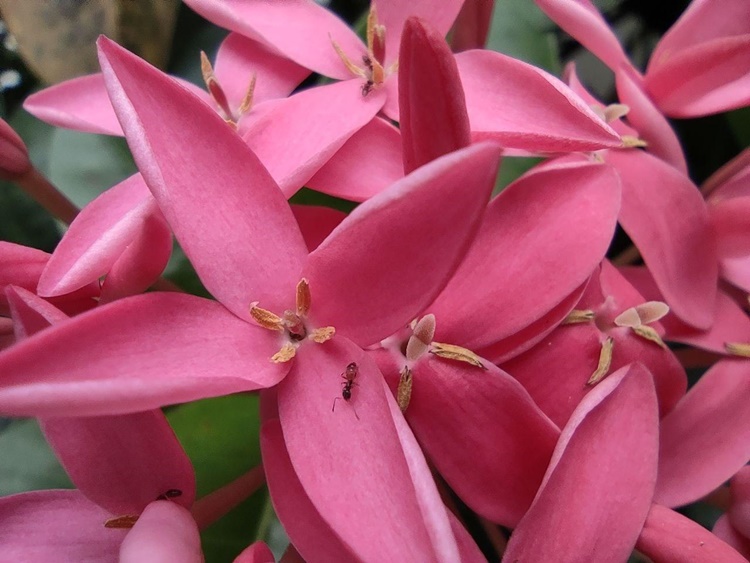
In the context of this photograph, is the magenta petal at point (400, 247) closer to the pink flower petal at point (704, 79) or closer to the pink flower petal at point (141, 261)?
the pink flower petal at point (141, 261)

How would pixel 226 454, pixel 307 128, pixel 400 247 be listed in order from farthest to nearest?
pixel 226 454
pixel 307 128
pixel 400 247

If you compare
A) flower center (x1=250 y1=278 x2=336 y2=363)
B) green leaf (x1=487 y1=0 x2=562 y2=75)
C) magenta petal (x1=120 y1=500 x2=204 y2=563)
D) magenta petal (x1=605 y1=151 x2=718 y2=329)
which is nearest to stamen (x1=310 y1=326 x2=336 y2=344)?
flower center (x1=250 y1=278 x2=336 y2=363)

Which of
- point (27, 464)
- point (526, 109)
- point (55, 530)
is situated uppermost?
point (526, 109)

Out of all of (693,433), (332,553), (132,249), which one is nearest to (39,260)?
(132,249)

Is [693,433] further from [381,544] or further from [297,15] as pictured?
[297,15]

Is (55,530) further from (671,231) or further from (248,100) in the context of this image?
(671,231)

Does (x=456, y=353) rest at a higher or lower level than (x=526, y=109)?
lower

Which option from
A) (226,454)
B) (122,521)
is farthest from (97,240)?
(226,454)
